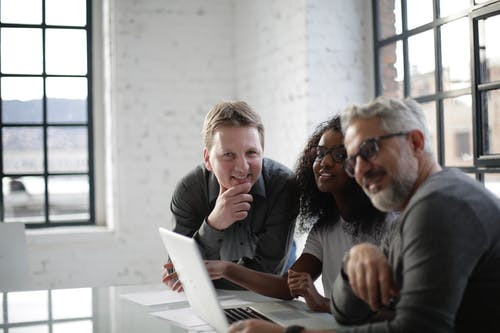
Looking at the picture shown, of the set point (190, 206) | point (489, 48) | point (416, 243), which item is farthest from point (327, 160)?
point (489, 48)

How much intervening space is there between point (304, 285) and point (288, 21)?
2.52 m

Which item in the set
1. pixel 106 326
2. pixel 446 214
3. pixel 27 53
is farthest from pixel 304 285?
pixel 27 53

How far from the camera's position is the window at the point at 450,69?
9.61 ft

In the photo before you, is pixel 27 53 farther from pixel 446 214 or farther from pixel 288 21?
pixel 446 214

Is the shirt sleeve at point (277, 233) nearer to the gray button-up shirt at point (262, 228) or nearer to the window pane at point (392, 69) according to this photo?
the gray button-up shirt at point (262, 228)

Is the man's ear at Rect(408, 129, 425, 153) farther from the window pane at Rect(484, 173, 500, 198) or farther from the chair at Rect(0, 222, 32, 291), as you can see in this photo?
the chair at Rect(0, 222, 32, 291)

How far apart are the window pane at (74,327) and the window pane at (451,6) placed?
92.6 inches

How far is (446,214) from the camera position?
1.29 metres

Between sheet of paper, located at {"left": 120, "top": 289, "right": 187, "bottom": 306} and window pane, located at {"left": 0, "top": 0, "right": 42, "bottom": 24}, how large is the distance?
3331 millimetres

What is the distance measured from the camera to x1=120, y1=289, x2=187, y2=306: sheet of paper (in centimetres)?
220

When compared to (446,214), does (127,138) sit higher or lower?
higher

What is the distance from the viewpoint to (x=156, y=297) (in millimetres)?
2271

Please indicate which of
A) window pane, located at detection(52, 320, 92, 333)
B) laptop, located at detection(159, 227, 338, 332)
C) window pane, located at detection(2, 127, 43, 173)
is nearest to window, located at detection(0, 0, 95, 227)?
window pane, located at detection(2, 127, 43, 173)

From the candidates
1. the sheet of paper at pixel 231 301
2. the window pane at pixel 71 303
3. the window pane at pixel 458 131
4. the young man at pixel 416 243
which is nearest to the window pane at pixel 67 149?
the window pane at pixel 71 303
